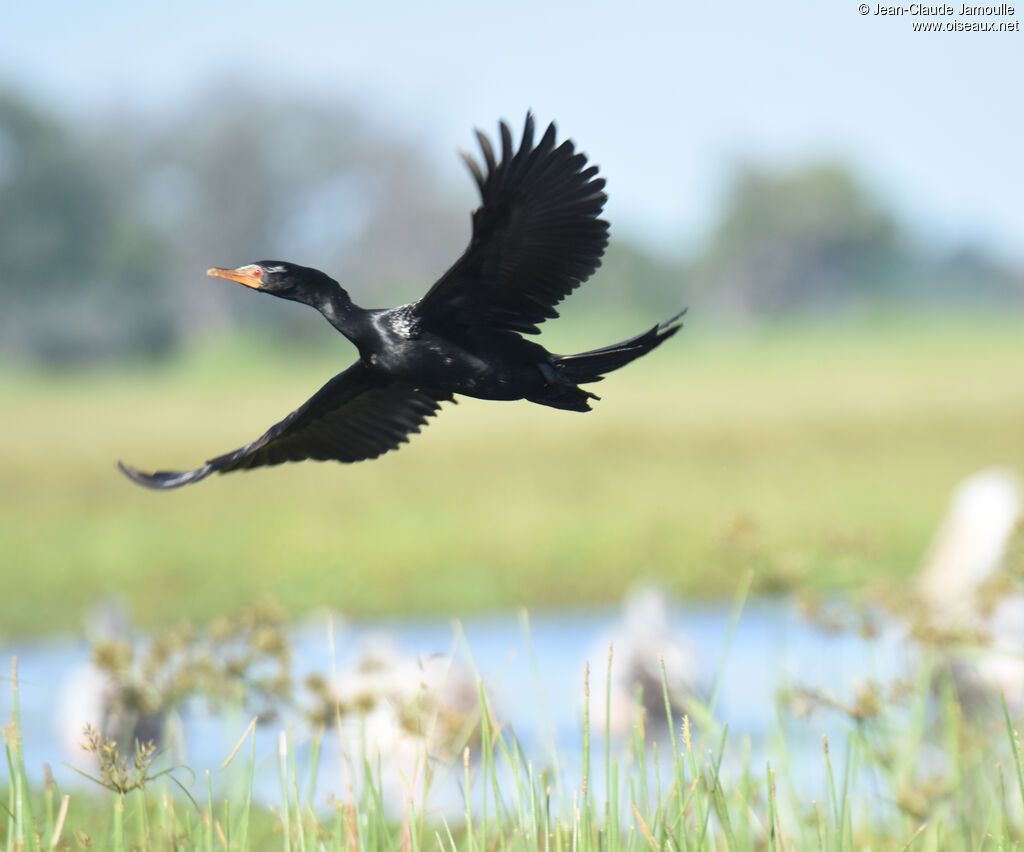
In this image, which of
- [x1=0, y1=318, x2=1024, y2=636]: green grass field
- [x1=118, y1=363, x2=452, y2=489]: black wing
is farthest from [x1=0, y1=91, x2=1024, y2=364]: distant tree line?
[x1=118, y1=363, x2=452, y2=489]: black wing

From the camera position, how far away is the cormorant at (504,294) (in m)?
1.74

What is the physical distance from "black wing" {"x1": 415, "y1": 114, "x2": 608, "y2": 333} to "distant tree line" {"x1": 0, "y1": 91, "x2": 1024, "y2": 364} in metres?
39.8

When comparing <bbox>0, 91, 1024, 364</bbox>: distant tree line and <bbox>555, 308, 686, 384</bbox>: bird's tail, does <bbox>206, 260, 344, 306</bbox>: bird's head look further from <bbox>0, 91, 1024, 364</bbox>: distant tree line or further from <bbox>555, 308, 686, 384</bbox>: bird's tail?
<bbox>0, 91, 1024, 364</bbox>: distant tree line

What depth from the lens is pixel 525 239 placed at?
1.82 m

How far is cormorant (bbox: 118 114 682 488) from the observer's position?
1735 mm

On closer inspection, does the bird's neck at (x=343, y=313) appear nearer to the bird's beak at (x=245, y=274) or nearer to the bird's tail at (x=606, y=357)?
the bird's beak at (x=245, y=274)

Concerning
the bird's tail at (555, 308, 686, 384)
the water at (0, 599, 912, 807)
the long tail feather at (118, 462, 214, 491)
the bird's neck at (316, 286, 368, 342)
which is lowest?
the water at (0, 599, 912, 807)

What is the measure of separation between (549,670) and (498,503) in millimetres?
4741

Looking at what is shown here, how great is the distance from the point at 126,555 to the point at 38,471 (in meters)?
5.35

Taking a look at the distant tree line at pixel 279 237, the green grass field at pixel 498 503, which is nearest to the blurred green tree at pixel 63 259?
the distant tree line at pixel 279 237

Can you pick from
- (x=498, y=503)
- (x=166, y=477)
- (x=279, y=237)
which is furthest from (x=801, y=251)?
(x=166, y=477)

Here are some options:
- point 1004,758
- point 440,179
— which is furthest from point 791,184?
point 1004,758

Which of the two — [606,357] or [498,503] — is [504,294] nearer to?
[606,357]

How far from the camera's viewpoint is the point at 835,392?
2764 cm
